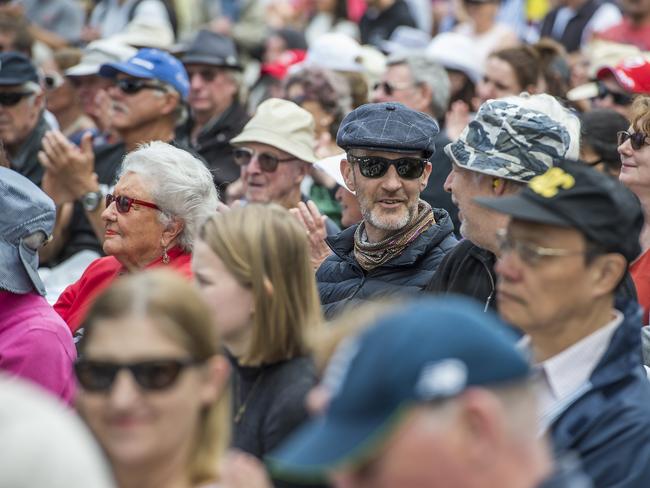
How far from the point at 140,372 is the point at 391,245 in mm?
2600

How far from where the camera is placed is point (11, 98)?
324 inches

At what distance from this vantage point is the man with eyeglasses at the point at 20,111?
8180 millimetres

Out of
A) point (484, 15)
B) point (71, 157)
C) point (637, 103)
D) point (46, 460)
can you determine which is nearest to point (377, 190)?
point (637, 103)

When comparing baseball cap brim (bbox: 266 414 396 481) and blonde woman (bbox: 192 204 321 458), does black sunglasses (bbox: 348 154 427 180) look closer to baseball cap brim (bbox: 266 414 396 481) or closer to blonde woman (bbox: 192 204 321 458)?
blonde woman (bbox: 192 204 321 458)

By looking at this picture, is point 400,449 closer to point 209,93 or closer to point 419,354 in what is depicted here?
point 419,354

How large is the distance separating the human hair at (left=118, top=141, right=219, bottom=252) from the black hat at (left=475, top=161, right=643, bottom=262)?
2097 millimetres

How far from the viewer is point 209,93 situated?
928 centimetres

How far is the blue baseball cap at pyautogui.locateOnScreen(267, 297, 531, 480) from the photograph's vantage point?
210 cm

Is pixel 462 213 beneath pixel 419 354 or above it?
beneath

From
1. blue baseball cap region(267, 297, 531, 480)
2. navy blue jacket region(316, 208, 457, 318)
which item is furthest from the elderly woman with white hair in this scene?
blue baseball cap region(267, 297, 531, 480)

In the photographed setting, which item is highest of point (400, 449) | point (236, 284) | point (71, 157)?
point (400, 449)

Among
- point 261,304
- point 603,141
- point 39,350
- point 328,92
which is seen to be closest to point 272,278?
point 261,304

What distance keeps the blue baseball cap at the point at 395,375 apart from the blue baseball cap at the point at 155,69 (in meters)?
6.21

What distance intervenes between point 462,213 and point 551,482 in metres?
2.53
